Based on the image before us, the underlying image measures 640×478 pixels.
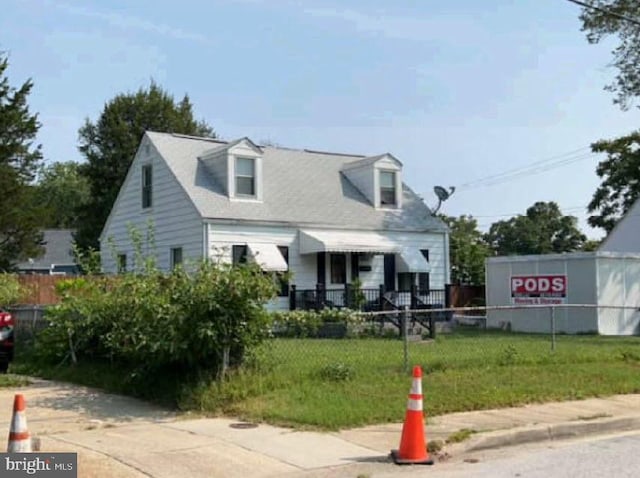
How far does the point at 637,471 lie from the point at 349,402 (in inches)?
149

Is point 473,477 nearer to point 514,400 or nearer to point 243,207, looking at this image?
point 514,400

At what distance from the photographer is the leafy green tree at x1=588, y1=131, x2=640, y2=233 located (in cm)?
4531

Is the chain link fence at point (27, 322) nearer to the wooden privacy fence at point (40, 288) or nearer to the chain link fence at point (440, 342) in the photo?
the wooden privacy fence at point (40, 288)

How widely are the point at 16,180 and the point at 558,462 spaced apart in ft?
70.3

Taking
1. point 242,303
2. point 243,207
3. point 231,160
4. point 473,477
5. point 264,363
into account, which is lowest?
point 473,477

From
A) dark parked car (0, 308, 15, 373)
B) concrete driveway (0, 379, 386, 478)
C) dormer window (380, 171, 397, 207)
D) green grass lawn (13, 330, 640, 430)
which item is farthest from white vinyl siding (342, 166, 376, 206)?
concrete driveway (0, 379, 386, 478)

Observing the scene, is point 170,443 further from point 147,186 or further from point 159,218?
point 147,186

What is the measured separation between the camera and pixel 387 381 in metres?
11.1

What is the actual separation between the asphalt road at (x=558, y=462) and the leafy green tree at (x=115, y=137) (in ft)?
121

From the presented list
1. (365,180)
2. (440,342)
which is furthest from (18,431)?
(365,180)

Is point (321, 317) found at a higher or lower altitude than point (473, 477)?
higher

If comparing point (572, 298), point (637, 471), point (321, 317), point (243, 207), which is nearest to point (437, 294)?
point (572, 298)

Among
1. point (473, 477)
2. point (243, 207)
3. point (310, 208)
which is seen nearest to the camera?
point (473, 477)

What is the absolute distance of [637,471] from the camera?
7012mm
